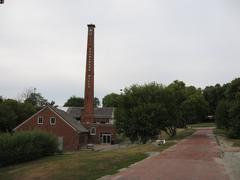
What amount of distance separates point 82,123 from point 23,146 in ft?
115

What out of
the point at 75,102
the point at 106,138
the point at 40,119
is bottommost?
the point at 106,138

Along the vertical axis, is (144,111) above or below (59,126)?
above

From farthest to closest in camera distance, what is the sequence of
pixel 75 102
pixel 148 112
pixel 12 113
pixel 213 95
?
pixel 75 102 → pixel 213 95 → pixel 12 113 → pixel 148 112

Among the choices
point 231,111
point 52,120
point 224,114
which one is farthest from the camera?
point 224,114

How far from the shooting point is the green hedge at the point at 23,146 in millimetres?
35281

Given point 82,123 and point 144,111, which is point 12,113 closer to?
point 82,123

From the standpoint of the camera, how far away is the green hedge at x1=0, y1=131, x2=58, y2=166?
116ft

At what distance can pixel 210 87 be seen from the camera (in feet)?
423

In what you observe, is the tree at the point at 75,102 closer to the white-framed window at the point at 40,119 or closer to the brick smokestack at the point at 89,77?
the brick smokestack at the point at 89,77

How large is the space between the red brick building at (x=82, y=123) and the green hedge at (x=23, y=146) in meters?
16.4

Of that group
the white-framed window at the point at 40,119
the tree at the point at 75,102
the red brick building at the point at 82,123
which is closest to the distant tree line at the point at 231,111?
the red brick building at the point at 82,123

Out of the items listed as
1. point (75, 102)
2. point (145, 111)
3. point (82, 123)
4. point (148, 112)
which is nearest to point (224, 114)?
point (148, 112)

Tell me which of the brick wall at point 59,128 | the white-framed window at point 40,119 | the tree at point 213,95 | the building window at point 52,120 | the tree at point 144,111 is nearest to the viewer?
the tree at point 144,111

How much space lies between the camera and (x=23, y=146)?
36500 mm
